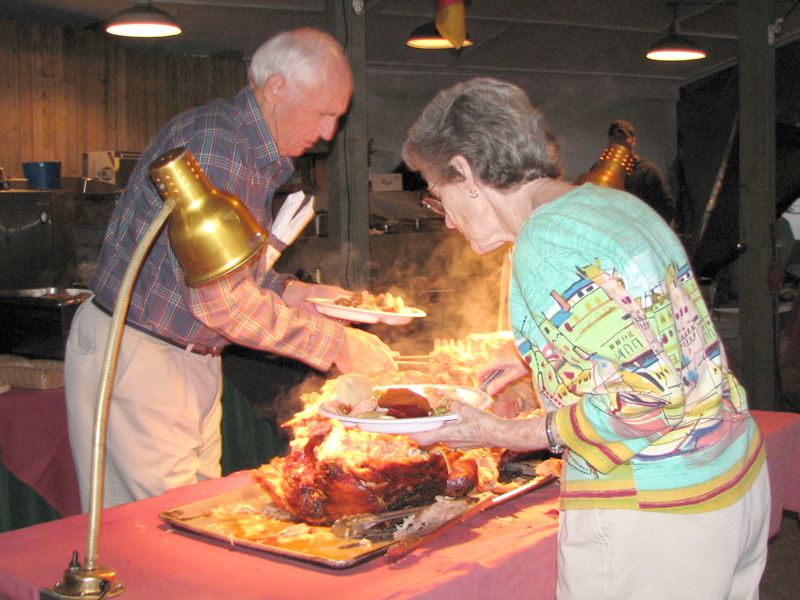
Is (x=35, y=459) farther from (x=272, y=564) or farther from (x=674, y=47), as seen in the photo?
(x=674, y=47)

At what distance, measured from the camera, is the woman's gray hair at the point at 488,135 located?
4.96ft

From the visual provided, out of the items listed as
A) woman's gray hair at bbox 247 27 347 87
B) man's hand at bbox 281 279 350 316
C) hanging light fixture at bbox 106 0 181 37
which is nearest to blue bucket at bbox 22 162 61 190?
hanging light fixture at bbox 106 0 181 37

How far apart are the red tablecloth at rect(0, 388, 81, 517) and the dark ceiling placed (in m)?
4.99

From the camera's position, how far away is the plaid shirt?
208cm

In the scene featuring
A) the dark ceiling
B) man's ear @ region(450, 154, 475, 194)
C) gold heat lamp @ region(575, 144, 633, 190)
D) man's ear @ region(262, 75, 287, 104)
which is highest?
the dark ceiling

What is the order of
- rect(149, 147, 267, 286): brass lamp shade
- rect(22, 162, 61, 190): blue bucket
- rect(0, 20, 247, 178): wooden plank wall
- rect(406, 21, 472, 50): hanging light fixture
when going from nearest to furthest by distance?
rect(149, 147, 267, 286): brass lamp shade
rect(22, 162, 61, 190): blue bucket
rect(406, 21, 472, 50): hanging light fixture
rect(0, 20, 247, 178): wooden plank wall

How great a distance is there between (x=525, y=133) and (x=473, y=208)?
0.19 metres

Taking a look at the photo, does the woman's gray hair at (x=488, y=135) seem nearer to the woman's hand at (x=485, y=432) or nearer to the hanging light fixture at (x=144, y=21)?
the woman's hand at (x=485, y=432)

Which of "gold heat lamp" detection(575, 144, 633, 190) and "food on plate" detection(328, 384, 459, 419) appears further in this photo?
"gold heat lamp" detection(575, 144, 633, 190)

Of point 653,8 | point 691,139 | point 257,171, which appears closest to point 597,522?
point 257,171

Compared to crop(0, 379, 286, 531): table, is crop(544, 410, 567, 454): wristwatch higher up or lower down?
higher up

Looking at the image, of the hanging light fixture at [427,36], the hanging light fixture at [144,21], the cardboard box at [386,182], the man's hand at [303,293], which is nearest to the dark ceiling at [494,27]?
the hanging light fixture at [427,36]

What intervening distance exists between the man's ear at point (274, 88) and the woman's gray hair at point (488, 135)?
2.95 feet

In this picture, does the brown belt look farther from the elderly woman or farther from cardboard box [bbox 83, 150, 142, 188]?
cardboard box [bbox 83, 150, 142, 188]
